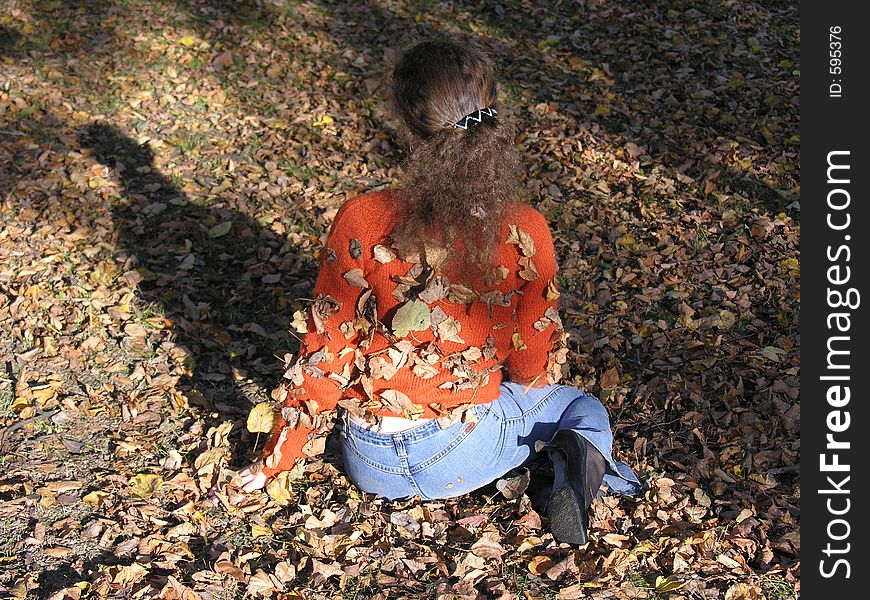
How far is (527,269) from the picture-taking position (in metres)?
2.92

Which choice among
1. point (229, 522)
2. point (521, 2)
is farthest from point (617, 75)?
point (229, 522)

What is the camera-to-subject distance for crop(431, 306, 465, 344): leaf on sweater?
9.65ft

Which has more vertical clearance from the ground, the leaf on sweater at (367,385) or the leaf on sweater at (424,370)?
the leaf on sweater at (424,370)

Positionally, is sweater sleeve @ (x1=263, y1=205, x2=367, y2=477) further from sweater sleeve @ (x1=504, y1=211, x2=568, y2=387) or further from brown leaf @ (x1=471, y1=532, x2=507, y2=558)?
brown leaf @ (x1=471, y1=532, x2=507, y2=558)

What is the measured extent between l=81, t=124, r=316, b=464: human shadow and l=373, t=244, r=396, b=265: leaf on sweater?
1.42 m

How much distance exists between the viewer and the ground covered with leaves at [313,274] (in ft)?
10.6

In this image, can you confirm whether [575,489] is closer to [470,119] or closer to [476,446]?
[476,446]

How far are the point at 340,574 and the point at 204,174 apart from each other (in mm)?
3724

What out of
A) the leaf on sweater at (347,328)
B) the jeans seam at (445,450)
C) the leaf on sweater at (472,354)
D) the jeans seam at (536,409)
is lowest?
the jeans seam at (445,450)

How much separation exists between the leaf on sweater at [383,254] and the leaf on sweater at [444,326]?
0.81ft

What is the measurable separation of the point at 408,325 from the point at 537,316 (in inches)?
19.8

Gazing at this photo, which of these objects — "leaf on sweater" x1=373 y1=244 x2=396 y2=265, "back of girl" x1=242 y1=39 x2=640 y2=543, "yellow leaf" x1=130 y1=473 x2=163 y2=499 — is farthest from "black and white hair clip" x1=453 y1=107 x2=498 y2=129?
"yellow leaf" x1=130 y1=473 x2=163 y2=499

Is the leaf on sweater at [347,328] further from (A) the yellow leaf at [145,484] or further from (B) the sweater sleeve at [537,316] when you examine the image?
(A) the yellow leaf at [145,484]

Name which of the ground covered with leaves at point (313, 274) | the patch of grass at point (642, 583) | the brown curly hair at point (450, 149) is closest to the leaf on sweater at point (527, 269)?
the brown curly hair at point (450, 149)
